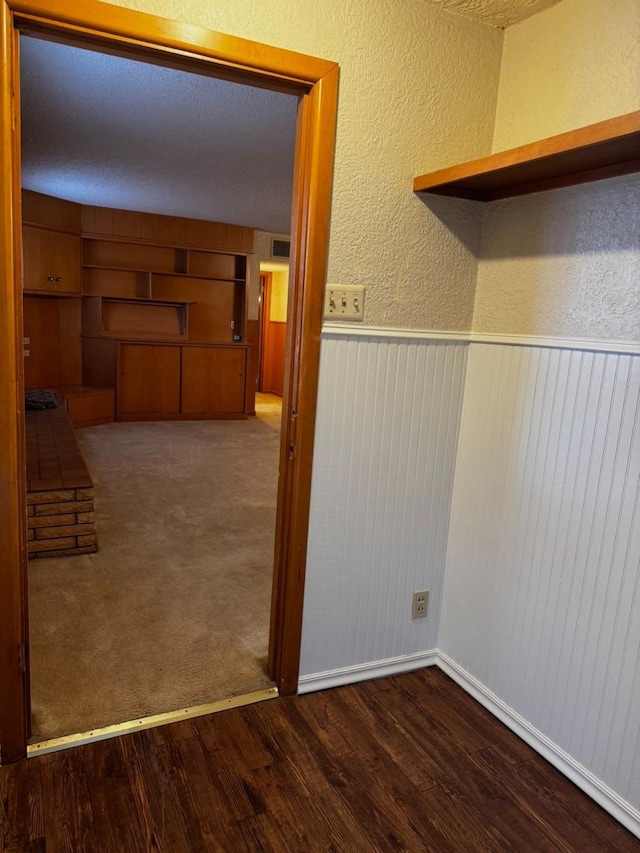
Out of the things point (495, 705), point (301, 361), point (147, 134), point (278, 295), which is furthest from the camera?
point (278, 295)

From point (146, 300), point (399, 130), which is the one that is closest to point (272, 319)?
point (146, 300)

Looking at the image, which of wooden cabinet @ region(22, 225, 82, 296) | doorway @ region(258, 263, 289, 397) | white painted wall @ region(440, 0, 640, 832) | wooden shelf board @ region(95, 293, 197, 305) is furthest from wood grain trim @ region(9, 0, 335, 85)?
doorway @ region(258, 263, 289, 397)

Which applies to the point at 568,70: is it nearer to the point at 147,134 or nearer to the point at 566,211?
the point at 566,211

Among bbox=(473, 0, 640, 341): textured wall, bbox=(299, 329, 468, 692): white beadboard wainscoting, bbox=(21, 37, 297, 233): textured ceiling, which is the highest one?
bbox=(21, 37, 297, 233): textured ceiling

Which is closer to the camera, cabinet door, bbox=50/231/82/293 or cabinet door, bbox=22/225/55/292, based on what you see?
cabinet door, bbox=22/225/55/292

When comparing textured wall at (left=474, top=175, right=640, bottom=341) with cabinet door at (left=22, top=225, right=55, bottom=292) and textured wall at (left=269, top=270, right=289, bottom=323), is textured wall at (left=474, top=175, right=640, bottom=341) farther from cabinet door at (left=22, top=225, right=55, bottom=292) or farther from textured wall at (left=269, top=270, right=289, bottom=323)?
textured wall at (left=269, top=270, right=289, bottom=323)

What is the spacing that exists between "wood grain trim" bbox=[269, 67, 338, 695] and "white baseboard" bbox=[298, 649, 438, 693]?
0.07 meters

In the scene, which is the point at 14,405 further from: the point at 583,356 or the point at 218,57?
the point at 583,356

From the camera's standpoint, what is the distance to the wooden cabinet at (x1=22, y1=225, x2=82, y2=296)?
18.2 ft

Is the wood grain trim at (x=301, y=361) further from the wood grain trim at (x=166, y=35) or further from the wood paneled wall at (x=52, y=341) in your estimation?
the wood paneled wall at (x=52, y=341)

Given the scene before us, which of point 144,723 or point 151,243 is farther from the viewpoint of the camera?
point 151,243

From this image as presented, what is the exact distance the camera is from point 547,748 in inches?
68.2

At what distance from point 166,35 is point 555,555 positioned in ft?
5.87

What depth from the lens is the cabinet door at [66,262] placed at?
5.80 m
